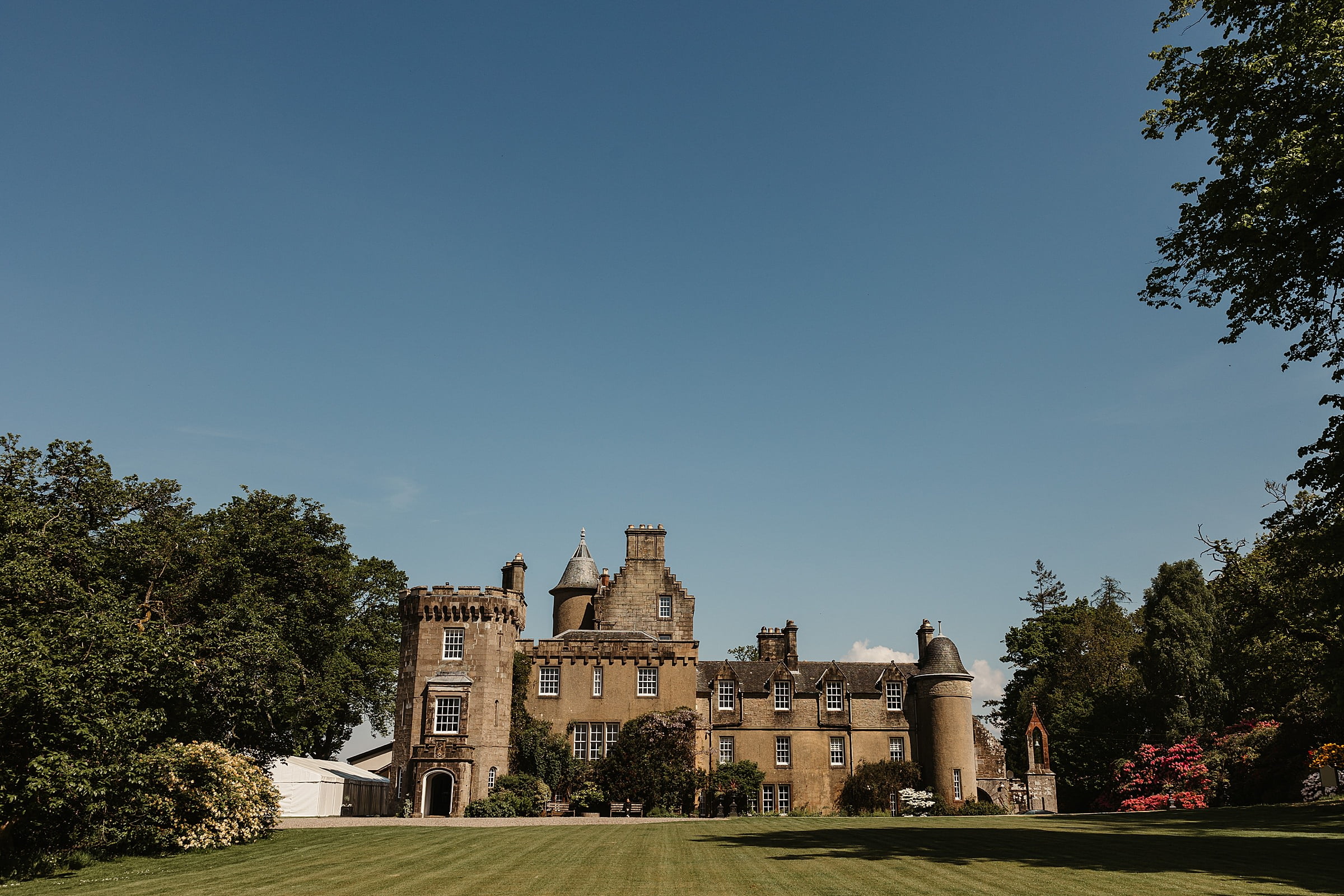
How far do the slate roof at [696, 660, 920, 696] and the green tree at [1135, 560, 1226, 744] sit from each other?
11395 millimetres

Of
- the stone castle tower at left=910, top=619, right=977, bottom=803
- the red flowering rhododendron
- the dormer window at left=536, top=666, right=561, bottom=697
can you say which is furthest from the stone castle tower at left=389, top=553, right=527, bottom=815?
the red flowering rhododendron

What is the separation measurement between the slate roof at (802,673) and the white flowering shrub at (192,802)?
2493cm

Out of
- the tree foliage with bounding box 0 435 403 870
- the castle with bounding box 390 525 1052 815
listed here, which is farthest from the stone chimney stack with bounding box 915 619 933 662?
the tree foliage with bounding box 0 435 403 870

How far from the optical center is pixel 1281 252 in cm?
1870

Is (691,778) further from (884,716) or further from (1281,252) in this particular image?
(1281,252)

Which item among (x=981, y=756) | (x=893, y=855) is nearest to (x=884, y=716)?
(x=981, y=756)

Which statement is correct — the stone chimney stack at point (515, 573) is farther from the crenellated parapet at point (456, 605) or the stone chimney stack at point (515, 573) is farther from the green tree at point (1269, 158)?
the green tree at point (1269, 158)

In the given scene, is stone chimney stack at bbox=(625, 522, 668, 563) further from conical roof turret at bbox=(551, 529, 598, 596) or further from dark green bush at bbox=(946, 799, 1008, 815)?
dark green bush at bbox=(946, 799, 1008, 815)

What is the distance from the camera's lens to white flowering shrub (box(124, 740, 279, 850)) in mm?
25359

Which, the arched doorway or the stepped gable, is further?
the stepped gable

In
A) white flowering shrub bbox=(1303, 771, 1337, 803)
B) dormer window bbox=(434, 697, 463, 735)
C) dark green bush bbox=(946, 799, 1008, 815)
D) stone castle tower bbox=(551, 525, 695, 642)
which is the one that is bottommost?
dark green bush bbox=(946, 799, 1008, 815)

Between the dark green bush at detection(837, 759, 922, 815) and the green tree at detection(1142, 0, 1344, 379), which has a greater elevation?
the green tree at detection(1142, 0, 1344, 379)

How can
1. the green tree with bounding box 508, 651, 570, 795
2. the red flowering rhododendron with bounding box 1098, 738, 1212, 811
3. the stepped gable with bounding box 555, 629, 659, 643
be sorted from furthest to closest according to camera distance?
1. the stepped gable with bounding box 555, 629, 659, 643
2. the green tree with bounding box 508, 651, 570, 795
3. the red flowering rhododendron with bounding box 1098, 738, 1212, 811

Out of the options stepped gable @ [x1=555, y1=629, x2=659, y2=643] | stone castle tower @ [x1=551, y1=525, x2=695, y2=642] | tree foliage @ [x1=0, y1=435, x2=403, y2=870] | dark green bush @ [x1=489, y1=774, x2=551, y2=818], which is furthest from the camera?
stone castle tower @ [x1=551, y1=525, x2=695, y2=642]
